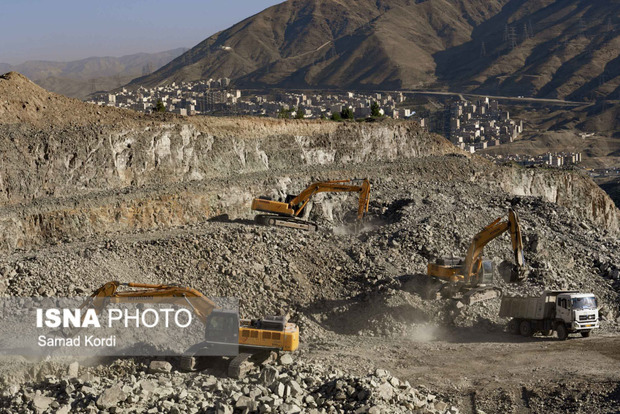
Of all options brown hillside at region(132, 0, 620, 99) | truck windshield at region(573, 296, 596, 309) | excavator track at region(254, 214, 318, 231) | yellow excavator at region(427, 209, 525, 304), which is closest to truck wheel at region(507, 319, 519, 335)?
yellow excavator at region(427, 209, 525, 304)

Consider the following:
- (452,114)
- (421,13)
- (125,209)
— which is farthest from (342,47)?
(125,209)

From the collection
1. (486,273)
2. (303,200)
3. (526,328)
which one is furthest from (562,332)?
(303,200)

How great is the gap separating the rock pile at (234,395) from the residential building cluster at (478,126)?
86657 millimetres

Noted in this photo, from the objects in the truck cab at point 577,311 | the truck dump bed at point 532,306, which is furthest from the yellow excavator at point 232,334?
the truck cab at point 577,311

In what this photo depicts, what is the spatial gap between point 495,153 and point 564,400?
81742mm

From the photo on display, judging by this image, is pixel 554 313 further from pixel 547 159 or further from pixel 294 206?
pixel 547 159

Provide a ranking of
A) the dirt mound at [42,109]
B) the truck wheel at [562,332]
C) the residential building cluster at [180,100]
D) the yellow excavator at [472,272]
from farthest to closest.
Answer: the residential building cluster at [180,100] → the dirt mound at [42,109] → the yellow excavator at [472,272] → the truck wheel at [562,332]

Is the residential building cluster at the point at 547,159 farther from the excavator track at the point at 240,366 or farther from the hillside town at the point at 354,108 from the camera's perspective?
the excavator track at the point at 240,366

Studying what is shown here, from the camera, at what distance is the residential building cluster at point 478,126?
105225mm

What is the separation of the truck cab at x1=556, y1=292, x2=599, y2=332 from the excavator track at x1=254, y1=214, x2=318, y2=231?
11.2 m

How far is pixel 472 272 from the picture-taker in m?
22.0

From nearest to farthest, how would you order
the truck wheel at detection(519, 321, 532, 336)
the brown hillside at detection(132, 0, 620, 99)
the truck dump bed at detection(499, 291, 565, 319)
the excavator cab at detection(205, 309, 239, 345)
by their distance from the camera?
the excavator cab at detection(205, 309, 239, 345) → the truck dump bed at detection(499, 291, 565, 319) → the truck wheel at detection(519, 321, 532, 336) → the brown hillside at detection(132, 0, 620, 99)

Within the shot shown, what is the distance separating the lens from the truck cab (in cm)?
2011

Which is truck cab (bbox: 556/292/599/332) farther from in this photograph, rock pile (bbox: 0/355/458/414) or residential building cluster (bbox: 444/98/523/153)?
residential building cluster (bbox: 444/98/523/153)
